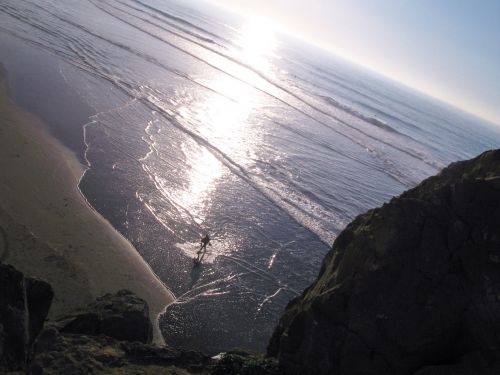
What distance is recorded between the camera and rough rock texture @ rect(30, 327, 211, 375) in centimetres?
821

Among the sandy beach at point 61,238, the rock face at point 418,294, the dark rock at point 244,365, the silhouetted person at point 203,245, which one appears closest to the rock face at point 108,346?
the dark rock at point 244,365

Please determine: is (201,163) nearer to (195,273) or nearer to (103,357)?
(195,273)

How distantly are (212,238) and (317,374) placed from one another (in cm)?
879

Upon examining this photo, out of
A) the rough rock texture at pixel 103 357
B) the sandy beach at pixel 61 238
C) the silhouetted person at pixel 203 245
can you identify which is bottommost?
the sandy beach at pixel 61 238

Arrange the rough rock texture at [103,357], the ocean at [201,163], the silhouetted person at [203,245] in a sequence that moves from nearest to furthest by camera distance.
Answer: the rough rock texture at [103,357] < the ocean at [201,163] < the silhouetted person at [203,245]

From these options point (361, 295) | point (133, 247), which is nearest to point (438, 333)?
point (361, 295)

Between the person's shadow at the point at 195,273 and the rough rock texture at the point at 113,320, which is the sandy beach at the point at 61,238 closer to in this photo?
the person's shadow at the point at 195,273

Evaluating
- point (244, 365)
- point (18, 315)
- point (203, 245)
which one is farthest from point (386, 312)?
point (203, 245)

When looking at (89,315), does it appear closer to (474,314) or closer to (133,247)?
(133,247)

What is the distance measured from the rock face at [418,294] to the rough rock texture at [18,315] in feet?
15.6

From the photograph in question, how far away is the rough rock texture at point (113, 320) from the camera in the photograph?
9.72 m

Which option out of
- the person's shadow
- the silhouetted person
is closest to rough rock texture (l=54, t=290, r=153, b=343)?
the person's shadow

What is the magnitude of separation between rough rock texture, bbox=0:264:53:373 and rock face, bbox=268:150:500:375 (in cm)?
476

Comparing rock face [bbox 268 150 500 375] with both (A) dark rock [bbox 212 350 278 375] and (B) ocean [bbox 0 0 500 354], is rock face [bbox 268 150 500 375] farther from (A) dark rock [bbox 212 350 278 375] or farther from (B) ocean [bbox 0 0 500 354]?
(B) ocean [bbox 0 0 500 354]
